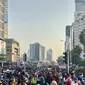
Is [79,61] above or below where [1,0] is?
below

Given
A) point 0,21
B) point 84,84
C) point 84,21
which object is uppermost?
point 84,21

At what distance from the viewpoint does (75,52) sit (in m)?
114

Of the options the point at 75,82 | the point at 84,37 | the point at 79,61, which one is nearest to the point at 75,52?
the point at 79,61

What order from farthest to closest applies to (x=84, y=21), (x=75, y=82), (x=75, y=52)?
(x=84, y=21), (x=75, y=52), (x=75, y=82)

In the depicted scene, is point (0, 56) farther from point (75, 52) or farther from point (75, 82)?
point (75, 82)

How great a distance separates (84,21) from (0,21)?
326 feet

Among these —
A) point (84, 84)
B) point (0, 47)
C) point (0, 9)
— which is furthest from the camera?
point (0, 9)

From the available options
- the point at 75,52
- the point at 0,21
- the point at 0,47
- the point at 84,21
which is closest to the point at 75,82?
the point at 0,47

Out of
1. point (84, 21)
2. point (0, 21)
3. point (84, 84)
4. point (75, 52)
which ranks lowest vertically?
point (84, 84)

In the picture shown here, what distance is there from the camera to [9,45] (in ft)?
517

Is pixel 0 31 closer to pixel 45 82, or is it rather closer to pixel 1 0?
pixel 1 0

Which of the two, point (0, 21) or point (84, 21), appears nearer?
point (0, 21)

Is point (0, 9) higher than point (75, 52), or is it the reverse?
point (0, 9)

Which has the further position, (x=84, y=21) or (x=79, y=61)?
(x=84, y=21)
